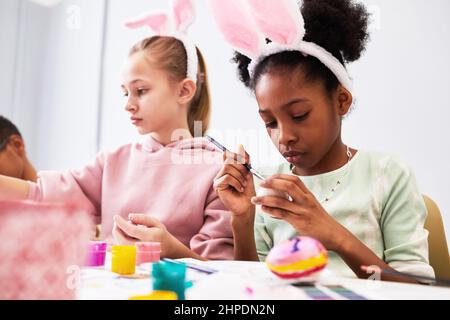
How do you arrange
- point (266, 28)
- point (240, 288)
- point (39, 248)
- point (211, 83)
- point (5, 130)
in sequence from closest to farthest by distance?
point (39, 248), point (240, 288), point (266, 28), point (5, 130), point (211, 83)

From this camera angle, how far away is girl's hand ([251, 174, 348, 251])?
0.53 meters

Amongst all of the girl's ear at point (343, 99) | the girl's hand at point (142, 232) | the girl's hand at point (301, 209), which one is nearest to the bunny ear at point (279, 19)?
the girl's ear at point (343, 99)

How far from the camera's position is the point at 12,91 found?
4.09ft

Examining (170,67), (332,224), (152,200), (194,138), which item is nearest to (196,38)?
(170,67)

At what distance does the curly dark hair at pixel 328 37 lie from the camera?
71cm

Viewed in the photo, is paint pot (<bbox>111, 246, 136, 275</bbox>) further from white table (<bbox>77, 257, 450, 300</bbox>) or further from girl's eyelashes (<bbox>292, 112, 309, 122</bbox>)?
girl's eyelashes (<bbox>292, 112, 309, 122</bbox>)

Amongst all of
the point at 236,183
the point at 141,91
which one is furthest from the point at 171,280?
the point at 141,91

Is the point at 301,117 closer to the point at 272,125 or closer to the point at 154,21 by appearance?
the point at 272,125

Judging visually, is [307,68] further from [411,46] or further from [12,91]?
[12,91]

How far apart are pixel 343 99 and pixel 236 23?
0.80 ft

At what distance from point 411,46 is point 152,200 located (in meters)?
0.71

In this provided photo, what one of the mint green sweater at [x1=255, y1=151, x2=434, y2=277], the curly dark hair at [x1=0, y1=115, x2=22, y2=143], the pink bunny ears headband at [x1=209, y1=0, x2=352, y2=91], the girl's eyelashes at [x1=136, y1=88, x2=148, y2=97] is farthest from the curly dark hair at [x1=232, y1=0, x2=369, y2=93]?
the curly dark hair at [x1=0, y1=115, x2=22, y2=143]

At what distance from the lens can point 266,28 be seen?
0.65 meters

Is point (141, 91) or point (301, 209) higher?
point (141, 91)
